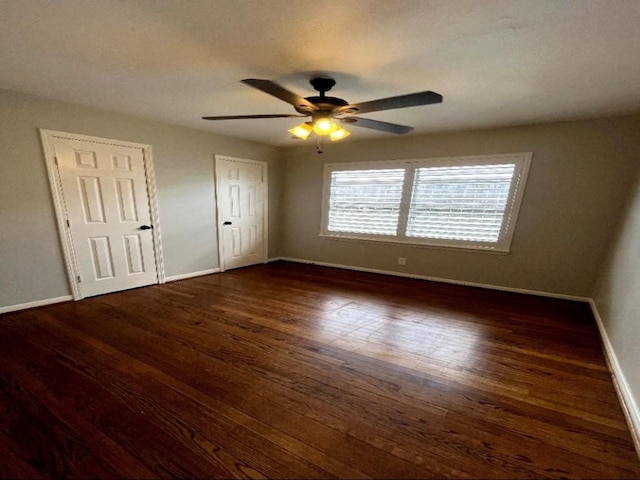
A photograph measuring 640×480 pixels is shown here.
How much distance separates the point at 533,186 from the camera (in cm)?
345

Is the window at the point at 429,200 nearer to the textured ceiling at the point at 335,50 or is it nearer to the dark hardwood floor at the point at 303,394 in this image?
the textured ceiling at the point at 335,50

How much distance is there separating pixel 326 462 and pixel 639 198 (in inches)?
149

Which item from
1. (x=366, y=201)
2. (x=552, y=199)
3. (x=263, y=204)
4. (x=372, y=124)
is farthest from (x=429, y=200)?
(x=263, y=204)

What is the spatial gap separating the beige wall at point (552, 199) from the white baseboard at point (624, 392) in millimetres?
1185

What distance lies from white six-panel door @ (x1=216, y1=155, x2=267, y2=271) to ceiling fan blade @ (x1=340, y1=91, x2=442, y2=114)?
9.84 ft

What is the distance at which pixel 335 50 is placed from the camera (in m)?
1.74

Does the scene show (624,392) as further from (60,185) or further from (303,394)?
(60,185)

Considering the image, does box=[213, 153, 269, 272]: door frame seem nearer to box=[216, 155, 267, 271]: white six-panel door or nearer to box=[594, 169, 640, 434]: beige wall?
box=[216, 155, 267, 271]: white six-panel door

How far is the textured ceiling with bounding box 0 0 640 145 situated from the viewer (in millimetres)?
1378

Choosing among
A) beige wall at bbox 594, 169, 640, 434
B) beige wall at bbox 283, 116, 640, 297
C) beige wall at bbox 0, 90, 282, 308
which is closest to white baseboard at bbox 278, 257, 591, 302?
beige wall at bbox 283, 116, 640, 297

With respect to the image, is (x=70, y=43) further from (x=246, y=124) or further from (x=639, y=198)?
(x=639, y=198)

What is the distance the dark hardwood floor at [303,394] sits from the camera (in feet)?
4.21

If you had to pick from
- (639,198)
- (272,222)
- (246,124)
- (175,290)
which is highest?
(246,124)

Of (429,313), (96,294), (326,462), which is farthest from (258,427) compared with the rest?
(96,294)
